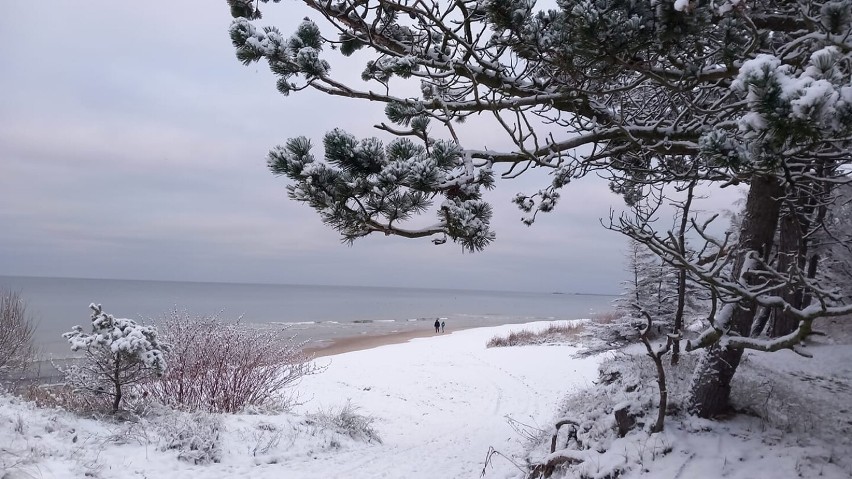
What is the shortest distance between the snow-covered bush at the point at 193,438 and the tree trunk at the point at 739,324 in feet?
17.5

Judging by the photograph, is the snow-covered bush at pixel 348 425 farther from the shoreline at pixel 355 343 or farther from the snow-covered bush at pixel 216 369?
the shoreline at pixel 355 343

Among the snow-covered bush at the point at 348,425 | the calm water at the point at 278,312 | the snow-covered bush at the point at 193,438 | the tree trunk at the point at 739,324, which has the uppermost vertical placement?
the tree trunk at the point at 739,324

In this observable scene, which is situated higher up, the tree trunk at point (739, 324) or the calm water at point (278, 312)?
the tree trunk at point (739, 324)

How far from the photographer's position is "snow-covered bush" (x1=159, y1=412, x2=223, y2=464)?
5.85 meters

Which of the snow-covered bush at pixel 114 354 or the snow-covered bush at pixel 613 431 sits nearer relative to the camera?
the snow-covered bush at pixel 613 431

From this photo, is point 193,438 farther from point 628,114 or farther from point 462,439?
point 628,114

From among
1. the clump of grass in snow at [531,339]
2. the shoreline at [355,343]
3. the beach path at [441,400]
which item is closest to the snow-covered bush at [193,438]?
the beach path at [441,400]

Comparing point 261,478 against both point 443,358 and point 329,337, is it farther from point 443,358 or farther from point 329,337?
point 329,337

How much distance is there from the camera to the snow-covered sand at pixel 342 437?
5289 millimetres

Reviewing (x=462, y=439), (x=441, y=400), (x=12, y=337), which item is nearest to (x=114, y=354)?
(x=462, y=439)

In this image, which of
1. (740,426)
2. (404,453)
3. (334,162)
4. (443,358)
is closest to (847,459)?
(740,426)

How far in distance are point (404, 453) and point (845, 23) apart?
696 centimetres

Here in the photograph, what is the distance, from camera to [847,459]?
12.5ft

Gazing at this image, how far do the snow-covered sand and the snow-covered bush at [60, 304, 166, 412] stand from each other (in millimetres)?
770
